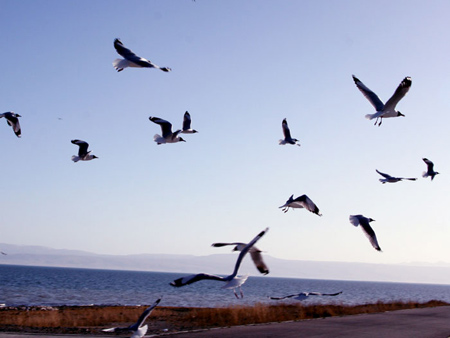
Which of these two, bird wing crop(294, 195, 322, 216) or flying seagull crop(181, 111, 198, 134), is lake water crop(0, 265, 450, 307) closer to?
bird wing crop(294, 195, 322, 216)

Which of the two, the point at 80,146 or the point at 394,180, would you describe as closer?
the point at 394,180

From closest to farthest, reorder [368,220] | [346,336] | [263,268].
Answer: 1. [263,268]
2. [368,220]
3. [346,336]

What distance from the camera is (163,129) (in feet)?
42.1

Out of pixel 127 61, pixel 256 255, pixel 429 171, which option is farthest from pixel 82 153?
pixel 429 171

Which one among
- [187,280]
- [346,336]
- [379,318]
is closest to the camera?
[187,280]

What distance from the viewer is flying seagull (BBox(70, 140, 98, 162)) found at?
1393 centimetres

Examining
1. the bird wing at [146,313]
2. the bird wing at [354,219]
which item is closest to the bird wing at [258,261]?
the bird wing at [146,313]

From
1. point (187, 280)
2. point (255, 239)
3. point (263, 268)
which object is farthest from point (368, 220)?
point (187, 280)

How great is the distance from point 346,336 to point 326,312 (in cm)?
742

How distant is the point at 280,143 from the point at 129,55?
20.1ft

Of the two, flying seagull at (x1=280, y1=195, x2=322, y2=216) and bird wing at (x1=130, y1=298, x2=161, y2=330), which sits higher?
flying seagull at (x1=280, y1=195, x2=322, y2=216)

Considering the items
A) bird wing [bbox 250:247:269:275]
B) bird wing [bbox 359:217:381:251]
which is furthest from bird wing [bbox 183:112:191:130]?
bird wing [bbox 250:247:269:275]

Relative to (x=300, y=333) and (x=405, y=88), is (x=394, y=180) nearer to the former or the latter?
(x=405, y=88)

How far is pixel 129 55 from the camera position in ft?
30.9
